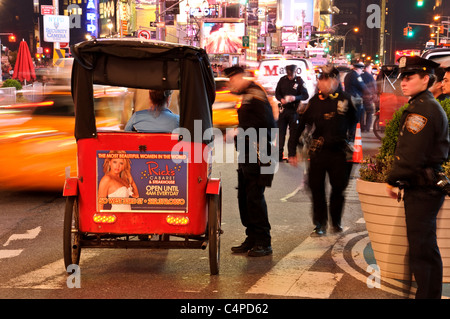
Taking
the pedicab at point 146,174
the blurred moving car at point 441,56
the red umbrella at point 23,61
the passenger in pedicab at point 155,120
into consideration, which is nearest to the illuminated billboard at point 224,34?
the red umbrella at point 23,61

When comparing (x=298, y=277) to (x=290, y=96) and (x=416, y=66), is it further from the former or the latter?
(x=290, y=96)

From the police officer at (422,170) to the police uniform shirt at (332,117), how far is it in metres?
3.08

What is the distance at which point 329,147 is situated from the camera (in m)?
8.50

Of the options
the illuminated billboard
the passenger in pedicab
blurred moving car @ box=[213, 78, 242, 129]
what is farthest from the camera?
the illuminated billboard

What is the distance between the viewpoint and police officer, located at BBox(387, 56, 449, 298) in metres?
5.23

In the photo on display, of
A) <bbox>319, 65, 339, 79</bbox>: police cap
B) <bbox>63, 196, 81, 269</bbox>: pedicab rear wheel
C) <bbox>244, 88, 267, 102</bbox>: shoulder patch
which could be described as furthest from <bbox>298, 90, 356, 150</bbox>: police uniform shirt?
<bbox>63, 196, 81, 269</bbox>: pedicab rear wheel

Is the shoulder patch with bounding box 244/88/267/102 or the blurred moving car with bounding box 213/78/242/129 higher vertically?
the shoulder patch with bounding box 244/88/267/102

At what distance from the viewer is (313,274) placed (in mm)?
6602

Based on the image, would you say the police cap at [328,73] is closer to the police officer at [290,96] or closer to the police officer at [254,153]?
the police officer at [254,153]

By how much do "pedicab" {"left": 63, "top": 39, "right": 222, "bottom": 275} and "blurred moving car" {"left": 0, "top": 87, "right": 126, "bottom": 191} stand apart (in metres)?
1.24

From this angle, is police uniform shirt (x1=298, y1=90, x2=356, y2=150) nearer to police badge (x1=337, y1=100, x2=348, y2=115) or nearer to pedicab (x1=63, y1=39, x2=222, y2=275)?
police badge (x1=337, y1=100, x2=348, y2=115)

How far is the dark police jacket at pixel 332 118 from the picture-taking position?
8492mm
